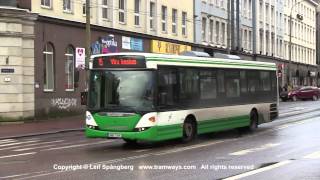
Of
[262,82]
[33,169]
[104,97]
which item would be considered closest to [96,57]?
[104,97]

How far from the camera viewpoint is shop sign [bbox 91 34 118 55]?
38.3 meters

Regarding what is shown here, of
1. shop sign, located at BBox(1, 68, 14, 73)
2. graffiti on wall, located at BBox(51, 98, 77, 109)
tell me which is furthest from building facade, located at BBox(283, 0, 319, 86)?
shop sign, located at BBox(1, 68, 14, 73)

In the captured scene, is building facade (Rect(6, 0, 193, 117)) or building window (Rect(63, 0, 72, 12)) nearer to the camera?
building facade (Rect(6, 0, 193, 117))

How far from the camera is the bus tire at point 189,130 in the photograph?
60.7 feet

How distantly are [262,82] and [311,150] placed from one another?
330 inches

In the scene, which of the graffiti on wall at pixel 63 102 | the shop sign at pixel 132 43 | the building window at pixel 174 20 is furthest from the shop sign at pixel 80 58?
the building window at pixel 174 20

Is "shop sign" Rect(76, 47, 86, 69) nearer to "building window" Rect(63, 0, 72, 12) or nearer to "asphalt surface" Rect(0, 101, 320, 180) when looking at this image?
"asphalt surface" Rect(0, 101, 320, 180)

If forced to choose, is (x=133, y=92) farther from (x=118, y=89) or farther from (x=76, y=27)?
(x=76, y=27)

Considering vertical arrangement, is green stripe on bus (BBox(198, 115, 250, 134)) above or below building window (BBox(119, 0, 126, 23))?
below

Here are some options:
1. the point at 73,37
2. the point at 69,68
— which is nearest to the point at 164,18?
the point at 73,37

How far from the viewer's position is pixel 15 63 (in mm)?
30172

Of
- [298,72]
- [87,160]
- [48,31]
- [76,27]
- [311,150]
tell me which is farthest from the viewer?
[298,72]

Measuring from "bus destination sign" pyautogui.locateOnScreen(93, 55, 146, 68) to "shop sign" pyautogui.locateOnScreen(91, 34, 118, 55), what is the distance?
67.2 ft

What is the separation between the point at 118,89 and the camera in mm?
16984
